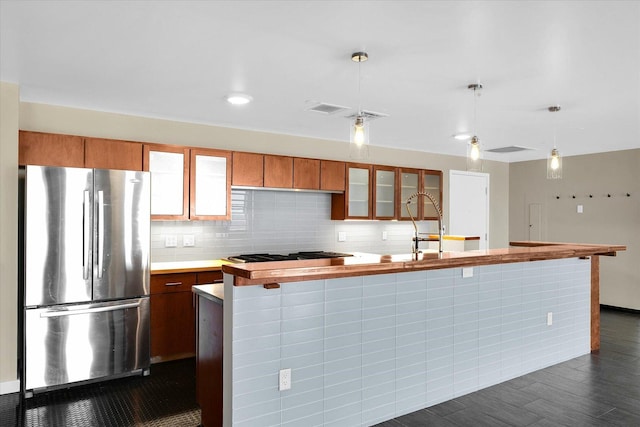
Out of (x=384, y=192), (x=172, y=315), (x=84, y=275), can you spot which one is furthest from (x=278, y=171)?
(x=84, y=275)

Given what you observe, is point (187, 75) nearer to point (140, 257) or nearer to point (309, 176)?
point (140, 257)

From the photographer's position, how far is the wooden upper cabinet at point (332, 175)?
213 inches

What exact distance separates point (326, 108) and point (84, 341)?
2.86 metres

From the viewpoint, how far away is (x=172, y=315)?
162 inches

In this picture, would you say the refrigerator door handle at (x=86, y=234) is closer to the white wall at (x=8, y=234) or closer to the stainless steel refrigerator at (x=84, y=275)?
the stainless steel refrigerator at (x=84, y=275)

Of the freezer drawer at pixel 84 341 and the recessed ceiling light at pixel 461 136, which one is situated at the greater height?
the recessed ceiling light at pixel 461 136

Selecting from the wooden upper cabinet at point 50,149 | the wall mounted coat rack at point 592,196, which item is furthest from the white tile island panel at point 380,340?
the wall mounted coat rack at point 592,196

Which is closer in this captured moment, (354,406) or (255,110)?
(354,406)

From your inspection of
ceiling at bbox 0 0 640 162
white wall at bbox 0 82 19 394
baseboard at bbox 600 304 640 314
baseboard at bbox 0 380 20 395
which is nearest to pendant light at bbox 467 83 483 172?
ceiling at bbox 0 0 640 162

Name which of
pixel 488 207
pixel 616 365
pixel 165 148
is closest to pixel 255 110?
pixel 165 148

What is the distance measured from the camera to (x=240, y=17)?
229 centimetres

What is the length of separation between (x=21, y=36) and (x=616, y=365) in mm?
5232

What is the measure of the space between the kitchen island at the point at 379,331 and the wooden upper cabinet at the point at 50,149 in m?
2.34

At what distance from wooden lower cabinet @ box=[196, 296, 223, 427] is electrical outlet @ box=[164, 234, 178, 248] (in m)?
1.83
